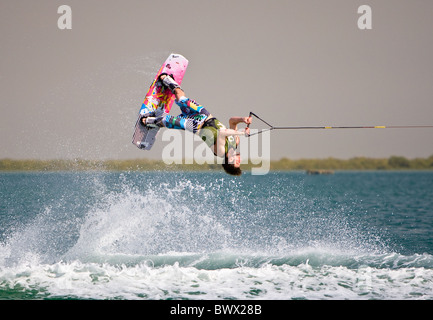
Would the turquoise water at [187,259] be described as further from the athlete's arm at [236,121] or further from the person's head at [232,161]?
the athlete's arm at [236,121]

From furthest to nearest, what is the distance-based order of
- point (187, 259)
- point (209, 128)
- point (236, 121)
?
point (187, 259)
point (209, 128)
point (236, 121)

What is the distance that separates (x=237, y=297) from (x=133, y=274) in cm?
165

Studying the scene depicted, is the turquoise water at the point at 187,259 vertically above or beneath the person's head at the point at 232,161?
beneath

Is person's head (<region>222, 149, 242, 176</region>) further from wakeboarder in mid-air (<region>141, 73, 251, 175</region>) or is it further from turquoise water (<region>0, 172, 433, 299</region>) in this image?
turquoise water (<region>0, 172, 433, 299</region>)

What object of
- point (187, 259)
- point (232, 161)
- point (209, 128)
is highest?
point (209, 128)

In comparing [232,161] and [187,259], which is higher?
[232,161]

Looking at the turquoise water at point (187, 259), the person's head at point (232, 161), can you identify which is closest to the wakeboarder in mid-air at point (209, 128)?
the person's head at point (232, 161)

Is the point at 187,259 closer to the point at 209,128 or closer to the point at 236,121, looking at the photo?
the point at 209,128

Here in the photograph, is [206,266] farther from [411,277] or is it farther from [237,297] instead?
[411,277]

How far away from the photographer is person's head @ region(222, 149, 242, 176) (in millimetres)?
6605

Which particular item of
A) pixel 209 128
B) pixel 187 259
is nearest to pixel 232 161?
pixel 209 128

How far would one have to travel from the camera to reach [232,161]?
6.61 m

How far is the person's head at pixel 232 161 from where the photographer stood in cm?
661

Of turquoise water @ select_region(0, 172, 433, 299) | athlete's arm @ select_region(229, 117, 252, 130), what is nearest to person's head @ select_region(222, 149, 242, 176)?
athlete's arm @ select_region(229, 117, 252, 130)
